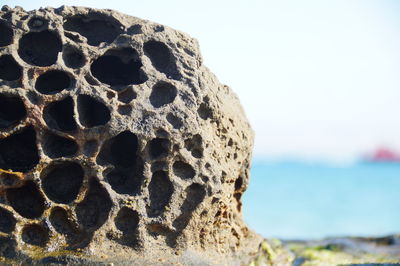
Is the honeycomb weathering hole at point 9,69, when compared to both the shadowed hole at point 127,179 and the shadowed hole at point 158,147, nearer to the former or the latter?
the shadowed hole at point 127,179

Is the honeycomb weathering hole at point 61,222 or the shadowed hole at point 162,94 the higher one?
the shadowed hole at point 162,94

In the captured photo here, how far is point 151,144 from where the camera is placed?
4.96 meters

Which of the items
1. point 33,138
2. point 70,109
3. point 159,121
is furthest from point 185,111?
point 33,138

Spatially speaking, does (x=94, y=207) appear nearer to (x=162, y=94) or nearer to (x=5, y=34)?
(x=162, y=94)

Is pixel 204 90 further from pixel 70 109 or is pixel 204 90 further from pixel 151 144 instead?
pixel 70 109

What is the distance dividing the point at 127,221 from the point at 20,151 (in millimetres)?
1181

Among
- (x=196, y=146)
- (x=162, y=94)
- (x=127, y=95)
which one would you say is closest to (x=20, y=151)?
(x=127, y=95)

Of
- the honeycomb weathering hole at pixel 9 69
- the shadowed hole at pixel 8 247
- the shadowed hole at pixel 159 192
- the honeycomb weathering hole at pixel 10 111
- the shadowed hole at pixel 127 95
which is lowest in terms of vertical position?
the shadowed hole at pixel 8 247

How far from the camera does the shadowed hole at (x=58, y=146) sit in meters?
4.82

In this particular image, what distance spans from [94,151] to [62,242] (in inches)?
33.1

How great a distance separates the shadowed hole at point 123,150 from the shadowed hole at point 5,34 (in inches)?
56.3

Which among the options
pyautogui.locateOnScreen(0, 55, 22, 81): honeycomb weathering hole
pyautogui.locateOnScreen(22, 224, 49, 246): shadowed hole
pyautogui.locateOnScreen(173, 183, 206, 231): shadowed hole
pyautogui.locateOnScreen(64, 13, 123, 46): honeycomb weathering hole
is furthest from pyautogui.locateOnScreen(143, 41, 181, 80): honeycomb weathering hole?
pyautogui.locateOnScreen(22, 224, 49, 246): shadowed hole

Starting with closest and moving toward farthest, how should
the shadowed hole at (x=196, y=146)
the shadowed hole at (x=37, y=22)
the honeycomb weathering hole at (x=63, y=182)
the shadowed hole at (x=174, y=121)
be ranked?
the honeycomb weathering hole at (x=63, y=182) → the shadowed hole at (x=174, y=121) → the shadowed hole at (x=196, y=146) → the shadowed hole at (x=37, y=22)

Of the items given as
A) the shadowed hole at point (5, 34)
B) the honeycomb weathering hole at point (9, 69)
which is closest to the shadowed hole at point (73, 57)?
the honeycomb weathering hole at point (9, 69)
